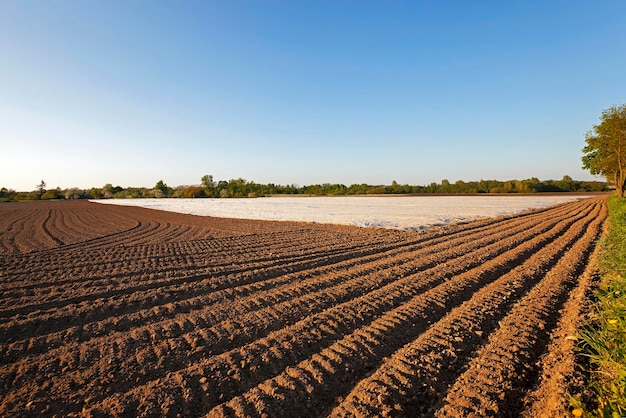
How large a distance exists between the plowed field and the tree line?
318 ft

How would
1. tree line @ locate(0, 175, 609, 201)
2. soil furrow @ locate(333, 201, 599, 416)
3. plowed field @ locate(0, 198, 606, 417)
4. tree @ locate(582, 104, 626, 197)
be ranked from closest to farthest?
1. soil furrow @ locate(333, 201, 599, 416)
2. plowed field @ locate(0, 198, 606, 417)
3. tree @ locate(582, 104, 626, 197)
4. tree line @ locate(0, 175, 609, 201)

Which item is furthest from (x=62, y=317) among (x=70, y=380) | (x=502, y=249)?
(x=502, y=249)

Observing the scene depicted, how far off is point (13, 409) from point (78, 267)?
6374 millimetres

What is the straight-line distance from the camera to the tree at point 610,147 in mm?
29891

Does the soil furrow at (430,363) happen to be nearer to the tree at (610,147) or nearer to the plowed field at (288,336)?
the plowed field at (288,336)

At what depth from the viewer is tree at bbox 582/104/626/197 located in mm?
29891

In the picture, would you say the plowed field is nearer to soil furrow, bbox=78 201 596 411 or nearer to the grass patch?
soil furrow, bbox=78 201 596 411

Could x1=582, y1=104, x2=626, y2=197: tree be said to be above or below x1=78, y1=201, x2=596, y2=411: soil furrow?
above

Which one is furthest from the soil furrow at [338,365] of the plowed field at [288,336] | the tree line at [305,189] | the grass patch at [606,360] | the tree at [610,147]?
the tree line at [305,189]

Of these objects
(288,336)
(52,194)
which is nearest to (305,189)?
(52,194)

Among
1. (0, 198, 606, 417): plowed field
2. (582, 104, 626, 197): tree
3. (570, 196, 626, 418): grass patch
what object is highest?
(582, 104, 626, 197): tree

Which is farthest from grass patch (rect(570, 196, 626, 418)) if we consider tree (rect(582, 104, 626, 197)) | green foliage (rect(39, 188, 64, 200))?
green foliage (rect(39, 188, 64, 200))

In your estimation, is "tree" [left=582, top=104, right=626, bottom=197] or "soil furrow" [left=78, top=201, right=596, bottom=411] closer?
"soil furrow" [left=78, top=201, right=596, bottom=411]

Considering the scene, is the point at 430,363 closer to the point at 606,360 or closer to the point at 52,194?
the point at 606,360
